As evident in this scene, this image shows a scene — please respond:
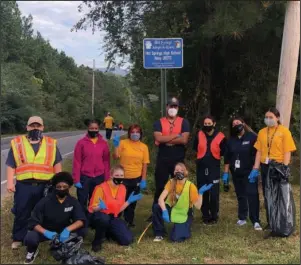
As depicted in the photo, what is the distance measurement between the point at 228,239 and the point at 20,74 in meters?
4.27

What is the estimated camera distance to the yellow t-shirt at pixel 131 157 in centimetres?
664

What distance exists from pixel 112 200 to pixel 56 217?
2.90 feet

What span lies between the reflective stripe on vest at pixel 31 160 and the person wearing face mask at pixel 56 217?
0.79ft

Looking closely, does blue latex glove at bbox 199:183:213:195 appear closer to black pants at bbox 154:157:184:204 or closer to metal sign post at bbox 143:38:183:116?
black pants at bbox 154:157:184:204

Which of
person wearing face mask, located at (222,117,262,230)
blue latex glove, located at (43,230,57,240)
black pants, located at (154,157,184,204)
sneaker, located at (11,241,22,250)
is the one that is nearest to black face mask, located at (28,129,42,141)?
blue latex glove, located at (43,230,57,240)

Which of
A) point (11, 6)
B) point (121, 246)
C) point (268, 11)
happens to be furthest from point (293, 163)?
point (11, 6)

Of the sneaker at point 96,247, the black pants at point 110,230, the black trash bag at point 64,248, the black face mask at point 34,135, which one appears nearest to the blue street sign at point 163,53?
the black face mask at point 34,135

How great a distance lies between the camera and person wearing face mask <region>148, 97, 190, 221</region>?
6598 mm

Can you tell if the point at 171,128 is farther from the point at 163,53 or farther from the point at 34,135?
the point at 34,135

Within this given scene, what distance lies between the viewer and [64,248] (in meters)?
5.12

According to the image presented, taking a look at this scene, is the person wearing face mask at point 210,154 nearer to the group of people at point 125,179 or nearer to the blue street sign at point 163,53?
the group of people at point 125,179

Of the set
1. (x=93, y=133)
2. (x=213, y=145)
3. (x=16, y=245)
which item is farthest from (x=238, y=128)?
(x=16, y=245)

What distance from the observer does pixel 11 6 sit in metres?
7.85

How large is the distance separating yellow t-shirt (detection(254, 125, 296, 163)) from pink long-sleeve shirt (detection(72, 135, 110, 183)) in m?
2.16
